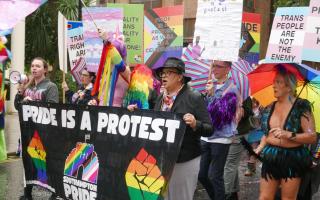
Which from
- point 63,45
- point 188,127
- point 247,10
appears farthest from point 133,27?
point 247,10

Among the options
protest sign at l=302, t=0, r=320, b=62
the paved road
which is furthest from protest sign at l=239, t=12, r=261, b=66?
the paved road

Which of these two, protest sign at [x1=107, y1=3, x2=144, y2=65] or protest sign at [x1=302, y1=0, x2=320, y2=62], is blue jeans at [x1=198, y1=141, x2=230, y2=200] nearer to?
protest sign at [x1=302, y1=0, x2=320, y2=62]

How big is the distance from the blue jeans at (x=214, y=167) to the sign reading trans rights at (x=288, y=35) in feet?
4.19

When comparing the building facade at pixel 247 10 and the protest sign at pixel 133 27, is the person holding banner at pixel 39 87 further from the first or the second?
the building facade at pixel 247 10

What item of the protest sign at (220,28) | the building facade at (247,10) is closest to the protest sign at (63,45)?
the protest sign at (220,28)

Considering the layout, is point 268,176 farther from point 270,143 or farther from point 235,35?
point 235,35

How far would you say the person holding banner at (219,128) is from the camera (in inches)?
215

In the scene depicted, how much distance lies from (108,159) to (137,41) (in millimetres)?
2957

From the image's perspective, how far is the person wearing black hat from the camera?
13.9ft

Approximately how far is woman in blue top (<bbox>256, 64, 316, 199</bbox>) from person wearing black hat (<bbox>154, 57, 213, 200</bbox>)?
696mm

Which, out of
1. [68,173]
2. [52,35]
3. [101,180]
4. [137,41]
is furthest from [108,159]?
[52,35]

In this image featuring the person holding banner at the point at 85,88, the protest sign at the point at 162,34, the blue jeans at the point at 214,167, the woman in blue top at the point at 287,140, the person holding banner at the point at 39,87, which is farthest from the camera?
the protest sign at the point at 162,34

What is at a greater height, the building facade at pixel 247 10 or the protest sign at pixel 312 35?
the building facade at pixel 247 10

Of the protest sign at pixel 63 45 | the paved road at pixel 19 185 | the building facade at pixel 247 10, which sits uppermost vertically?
the building facade at pixel 247 10
